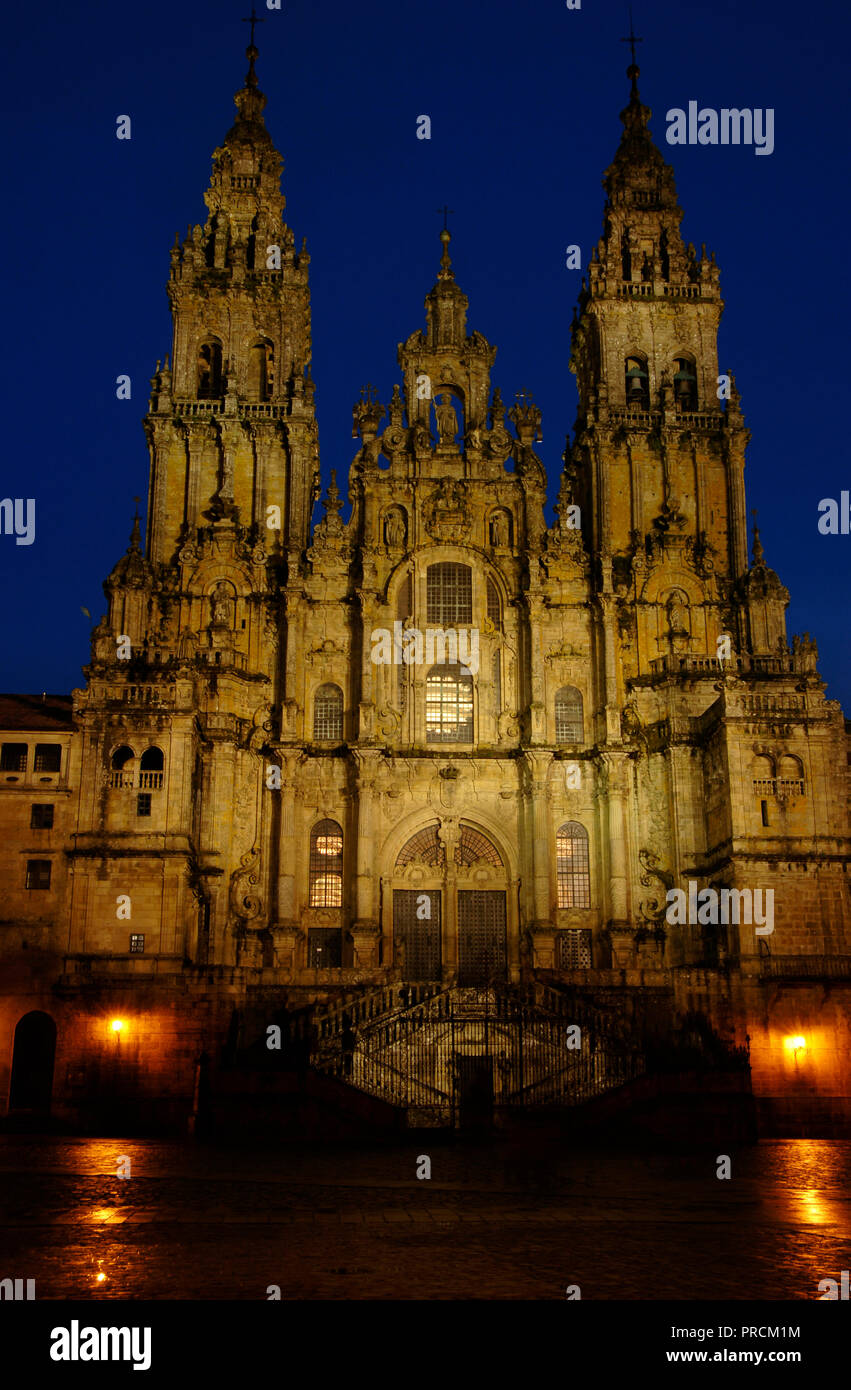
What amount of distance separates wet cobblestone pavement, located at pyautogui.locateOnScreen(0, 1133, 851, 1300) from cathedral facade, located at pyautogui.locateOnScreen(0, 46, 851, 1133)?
9.77m

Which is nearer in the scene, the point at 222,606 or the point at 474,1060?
Answer: the point at 474,1060

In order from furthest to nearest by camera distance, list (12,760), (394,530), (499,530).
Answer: (499,530) < (394,530) < (12,760)

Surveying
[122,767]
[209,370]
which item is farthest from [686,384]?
[122,767]

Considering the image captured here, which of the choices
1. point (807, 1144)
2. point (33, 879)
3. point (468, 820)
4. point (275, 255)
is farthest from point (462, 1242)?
point (275, 255)

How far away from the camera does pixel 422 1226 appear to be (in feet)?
59.1

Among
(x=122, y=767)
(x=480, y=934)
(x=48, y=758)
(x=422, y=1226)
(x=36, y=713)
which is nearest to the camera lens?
(x=422, y=1226)

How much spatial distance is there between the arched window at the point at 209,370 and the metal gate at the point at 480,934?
921 inches

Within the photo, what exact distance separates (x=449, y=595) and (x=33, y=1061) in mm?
23824

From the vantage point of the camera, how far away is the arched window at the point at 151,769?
138 ft

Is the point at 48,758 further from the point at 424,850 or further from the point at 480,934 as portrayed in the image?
the point at 480,934

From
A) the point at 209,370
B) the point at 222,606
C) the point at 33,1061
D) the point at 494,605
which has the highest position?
the point at 209,370

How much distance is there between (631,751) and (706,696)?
11.7 ft

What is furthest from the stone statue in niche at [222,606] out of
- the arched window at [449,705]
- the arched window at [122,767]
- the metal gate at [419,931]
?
the metal gate at [419,931]

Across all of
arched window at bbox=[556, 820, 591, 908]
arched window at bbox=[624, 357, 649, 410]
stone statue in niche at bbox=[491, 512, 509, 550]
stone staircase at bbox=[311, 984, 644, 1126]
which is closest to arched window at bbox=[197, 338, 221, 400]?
stone statue in niche at bbox=[491, 512, 509, 550]
